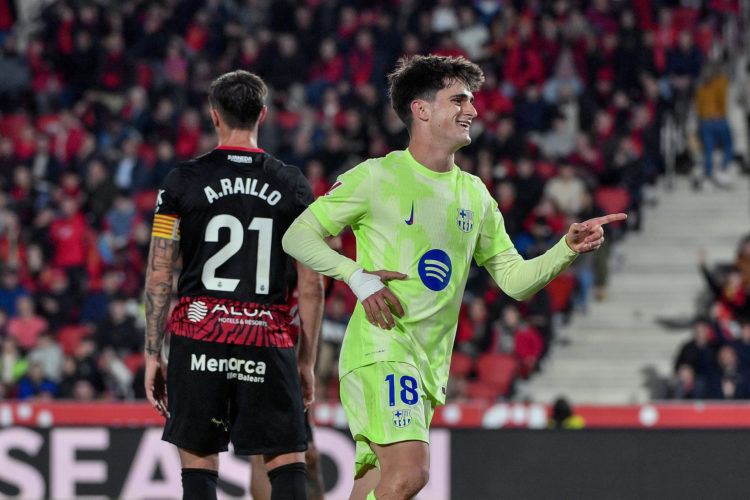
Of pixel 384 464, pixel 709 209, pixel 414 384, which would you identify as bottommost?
pixel 384 464

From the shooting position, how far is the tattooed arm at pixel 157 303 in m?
5.72

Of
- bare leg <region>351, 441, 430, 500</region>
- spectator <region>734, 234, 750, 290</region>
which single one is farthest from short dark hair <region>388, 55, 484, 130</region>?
spectator <region>734, 234, 750, 290</region>

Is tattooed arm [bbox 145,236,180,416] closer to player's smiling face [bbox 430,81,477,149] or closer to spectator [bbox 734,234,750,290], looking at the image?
player's smiling face [bbox 430,81,477,149]

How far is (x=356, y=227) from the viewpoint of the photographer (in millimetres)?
5434

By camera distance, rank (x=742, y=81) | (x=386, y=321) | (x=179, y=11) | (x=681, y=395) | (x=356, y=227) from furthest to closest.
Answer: (x=179, y=11)
(x=742, y=81)
(x=681, y=395)
(x=356, y=227)
(x=386, y=321)

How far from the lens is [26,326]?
15.3 metres

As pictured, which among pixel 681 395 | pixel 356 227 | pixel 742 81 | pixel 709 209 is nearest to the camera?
pixel 356 227

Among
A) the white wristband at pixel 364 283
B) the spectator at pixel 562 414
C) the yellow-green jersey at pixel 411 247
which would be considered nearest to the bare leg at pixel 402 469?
the yellow-green jersey at pixel 411 247

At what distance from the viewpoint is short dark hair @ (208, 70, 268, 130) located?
19.0ft

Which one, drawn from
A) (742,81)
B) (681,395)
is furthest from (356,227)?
(742,81)

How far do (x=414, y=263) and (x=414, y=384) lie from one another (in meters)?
0.51

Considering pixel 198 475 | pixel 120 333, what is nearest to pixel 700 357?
pixel 120 333

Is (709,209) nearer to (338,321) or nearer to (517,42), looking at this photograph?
(517,42)

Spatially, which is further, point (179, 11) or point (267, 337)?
point (179, 11)
